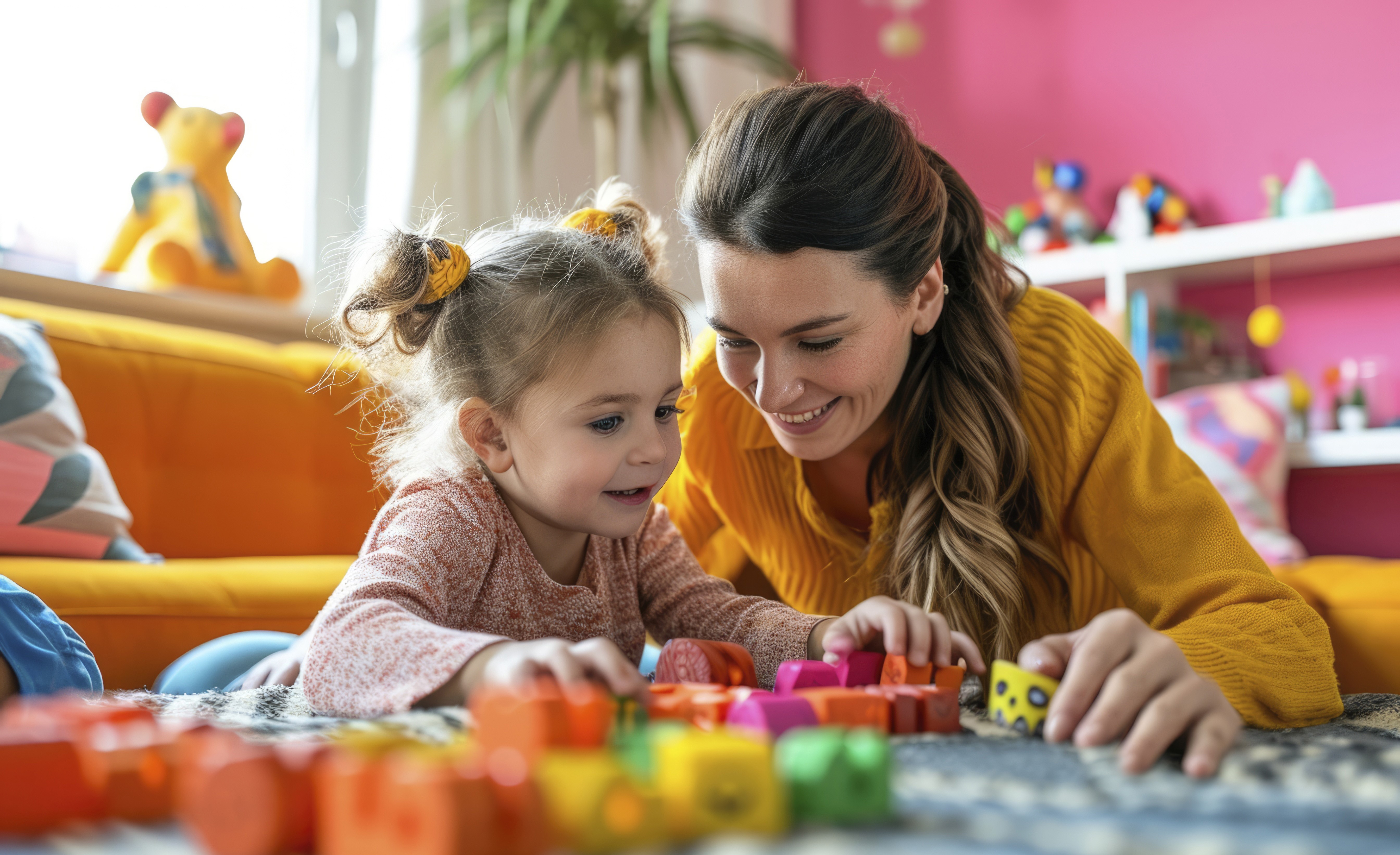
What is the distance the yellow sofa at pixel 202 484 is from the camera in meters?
1.33

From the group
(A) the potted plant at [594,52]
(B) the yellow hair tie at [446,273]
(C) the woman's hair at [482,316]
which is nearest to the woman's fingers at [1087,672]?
(C) the woman's hair at [482,316]

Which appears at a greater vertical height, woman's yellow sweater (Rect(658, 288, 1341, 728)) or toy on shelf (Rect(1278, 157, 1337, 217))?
toy on shelf (Rect(1278, 157, 1337, 217))

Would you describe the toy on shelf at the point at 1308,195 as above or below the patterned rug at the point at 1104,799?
above

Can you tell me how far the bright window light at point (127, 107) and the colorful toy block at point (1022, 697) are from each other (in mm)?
1920

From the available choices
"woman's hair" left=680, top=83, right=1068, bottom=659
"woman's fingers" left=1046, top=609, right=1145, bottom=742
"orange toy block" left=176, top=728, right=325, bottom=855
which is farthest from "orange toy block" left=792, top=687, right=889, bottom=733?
"woman's hair" left=680, top=83, right=1068, bottom=659

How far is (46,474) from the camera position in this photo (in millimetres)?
1428

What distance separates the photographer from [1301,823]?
484 millimetres

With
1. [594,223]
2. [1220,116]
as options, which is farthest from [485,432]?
[1220,116]

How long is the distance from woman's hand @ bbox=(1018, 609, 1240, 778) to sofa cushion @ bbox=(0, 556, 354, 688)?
3.31ft

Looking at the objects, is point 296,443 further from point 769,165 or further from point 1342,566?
point 1342,566

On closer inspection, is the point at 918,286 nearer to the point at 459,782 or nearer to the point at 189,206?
the point at 459,782

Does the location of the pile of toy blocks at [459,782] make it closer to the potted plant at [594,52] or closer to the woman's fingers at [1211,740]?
the woman's fingers at [1211,740]

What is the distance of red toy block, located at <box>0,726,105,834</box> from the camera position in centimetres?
48

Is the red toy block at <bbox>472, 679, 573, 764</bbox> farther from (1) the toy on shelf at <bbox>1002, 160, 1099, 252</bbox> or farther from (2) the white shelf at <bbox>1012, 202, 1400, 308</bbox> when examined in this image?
(1) the toy on shelf at <bbox>1002, 160, 1099, 252</bbox>
